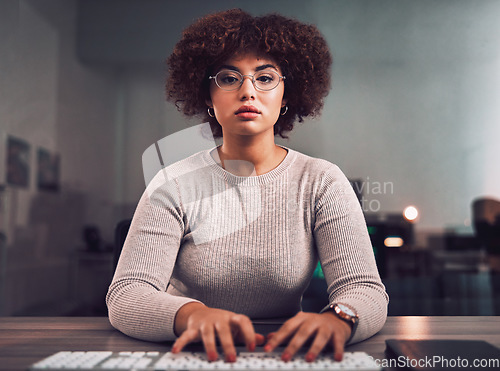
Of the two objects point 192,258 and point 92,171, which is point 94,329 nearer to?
point 192,258

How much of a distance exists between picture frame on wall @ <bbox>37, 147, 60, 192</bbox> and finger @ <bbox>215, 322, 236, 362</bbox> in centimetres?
300

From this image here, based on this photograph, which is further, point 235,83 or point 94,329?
point 235,83

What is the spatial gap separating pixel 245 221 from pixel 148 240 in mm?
249

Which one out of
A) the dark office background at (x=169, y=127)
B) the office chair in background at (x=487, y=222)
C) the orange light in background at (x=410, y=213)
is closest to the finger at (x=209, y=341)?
the dark office background at (x=169, y=127)

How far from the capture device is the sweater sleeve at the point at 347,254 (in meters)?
0.84

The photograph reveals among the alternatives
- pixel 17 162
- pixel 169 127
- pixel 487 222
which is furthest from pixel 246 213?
pixel 487 222

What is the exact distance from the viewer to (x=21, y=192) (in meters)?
3.17

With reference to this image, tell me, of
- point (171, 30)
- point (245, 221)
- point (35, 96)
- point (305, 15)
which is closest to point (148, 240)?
point (245, 221)

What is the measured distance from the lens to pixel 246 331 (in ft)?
2.10

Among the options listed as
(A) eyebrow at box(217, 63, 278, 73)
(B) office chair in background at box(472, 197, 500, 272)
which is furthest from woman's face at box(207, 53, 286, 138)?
(B) office chair in background at box(472, 197, 500, 272)

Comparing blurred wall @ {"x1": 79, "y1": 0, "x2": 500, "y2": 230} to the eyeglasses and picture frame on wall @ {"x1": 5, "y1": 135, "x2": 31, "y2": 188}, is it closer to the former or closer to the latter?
picture frame on wall @ {"x1": 5, "y1": 135, "x2": 31, "y2": 188}

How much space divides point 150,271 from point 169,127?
2.01m

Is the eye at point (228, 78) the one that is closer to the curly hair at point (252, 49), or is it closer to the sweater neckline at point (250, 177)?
the curly hair at point (252, 49)

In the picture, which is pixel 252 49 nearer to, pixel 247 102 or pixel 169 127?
pixel 247 102
